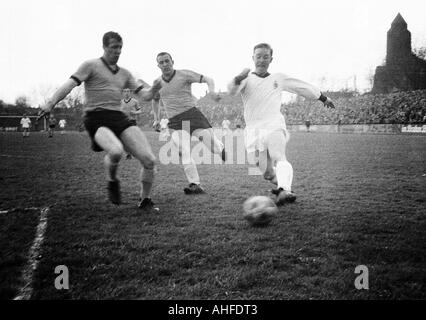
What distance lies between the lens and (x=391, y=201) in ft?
19.7

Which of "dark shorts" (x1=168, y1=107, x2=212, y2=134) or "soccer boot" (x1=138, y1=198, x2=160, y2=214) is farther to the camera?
"dark shorts" (x1=168, y1=107, x2=212, y2=134)

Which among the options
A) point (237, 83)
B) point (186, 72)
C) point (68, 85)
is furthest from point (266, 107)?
point (68, 85)

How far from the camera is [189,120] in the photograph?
6895 millimetres

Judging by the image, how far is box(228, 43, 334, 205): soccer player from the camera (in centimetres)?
587

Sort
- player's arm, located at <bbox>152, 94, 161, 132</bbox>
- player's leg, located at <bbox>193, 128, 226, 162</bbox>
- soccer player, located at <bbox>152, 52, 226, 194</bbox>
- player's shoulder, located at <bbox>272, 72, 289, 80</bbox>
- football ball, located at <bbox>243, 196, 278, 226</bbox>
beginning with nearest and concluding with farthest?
football ball, located at <bbox>243, 196, 278, 226</bbox> → player's shoulder, located at <bbox>272, 72, 289, 80</bbox> → soccer player, located at <bbox>152, 52, 226, 194</bbox> → player's leg, located at <bbox>193, 128, 226, 162</bbox> → player's arm, located at <bbox>152, 94, 161, 132</bbox>

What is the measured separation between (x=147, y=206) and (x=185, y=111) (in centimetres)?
211

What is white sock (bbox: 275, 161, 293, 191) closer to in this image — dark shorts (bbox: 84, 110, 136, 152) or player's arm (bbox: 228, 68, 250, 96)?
player's arm (bbox: 228, 68, 250, 96)

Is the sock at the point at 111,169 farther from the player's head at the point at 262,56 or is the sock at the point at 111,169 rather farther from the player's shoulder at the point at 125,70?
the player's head at the point at 262,56

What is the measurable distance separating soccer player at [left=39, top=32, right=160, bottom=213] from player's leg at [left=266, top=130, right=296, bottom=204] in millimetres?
1961

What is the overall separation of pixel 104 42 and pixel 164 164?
22.1 ft

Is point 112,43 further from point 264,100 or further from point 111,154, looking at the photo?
point 264,100

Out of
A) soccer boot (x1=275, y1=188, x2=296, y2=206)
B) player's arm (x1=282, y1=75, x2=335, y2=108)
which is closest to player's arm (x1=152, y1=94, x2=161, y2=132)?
player's arm (x1=282, y1=75, x2=335, y2=108)

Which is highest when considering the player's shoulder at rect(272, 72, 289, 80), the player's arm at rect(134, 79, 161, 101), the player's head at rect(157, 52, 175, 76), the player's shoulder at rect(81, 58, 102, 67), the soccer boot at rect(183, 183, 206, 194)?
the player's head at rect(157, 52, 175, 76)
